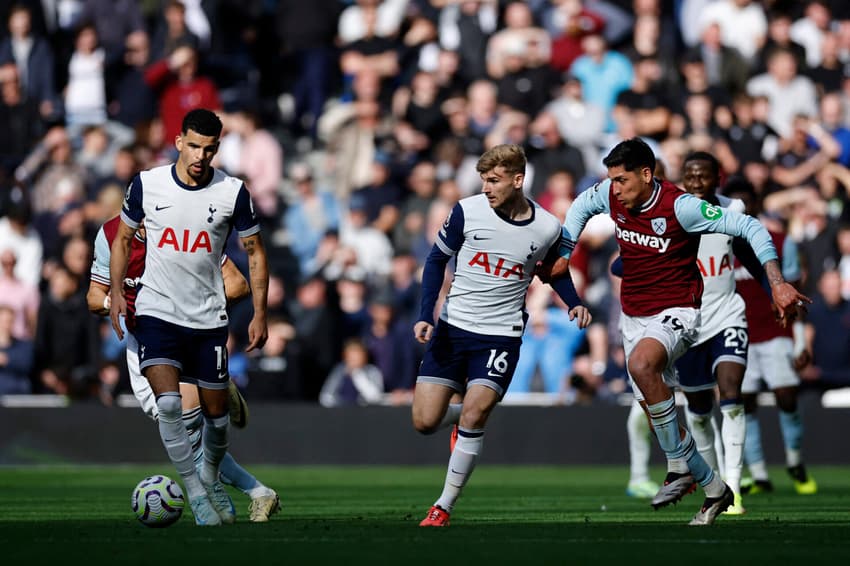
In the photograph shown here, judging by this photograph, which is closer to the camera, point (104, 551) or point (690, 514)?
point (104, 551)

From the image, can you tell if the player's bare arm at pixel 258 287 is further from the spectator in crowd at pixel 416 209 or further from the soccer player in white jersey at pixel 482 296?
the spectator in crowd at pixel 416 209

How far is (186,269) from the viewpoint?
33.6ft

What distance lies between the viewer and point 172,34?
75.7ft

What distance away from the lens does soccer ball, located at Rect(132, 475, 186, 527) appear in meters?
9.85

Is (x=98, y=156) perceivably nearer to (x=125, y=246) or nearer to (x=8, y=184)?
(x=8, y=184)

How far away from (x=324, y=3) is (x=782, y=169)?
7.15 m

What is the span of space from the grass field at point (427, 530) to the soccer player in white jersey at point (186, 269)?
37.4 inches

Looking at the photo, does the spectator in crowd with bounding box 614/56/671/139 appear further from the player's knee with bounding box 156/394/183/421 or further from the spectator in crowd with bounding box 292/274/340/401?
the player's knee with bounding box 156/394/183/421

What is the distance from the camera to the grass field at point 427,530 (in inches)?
319

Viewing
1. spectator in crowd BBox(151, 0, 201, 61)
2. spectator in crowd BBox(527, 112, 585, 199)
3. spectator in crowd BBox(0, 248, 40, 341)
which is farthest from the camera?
spectator in crowd BBox(151, 0, 201, 61)

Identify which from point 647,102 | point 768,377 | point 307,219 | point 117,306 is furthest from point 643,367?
point 307,219

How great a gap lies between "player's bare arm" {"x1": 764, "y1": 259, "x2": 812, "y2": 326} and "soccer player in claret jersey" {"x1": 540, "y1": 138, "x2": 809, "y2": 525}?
0.07 metres

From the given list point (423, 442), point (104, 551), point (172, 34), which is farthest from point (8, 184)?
point (104, 551)

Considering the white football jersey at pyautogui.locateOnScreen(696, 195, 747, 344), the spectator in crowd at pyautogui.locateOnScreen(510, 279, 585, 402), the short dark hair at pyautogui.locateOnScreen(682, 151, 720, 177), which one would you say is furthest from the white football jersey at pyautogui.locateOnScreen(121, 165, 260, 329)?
the spectator in crowd at pyautogui.locateOnScreen(510, 279, 585, 402)
